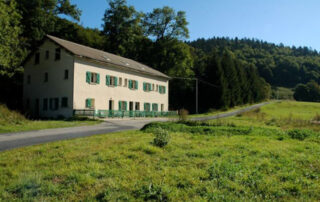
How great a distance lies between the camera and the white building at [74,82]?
24.4 metres

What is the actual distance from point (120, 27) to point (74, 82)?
24686 millimetres

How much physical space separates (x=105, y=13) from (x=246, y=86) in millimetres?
38902

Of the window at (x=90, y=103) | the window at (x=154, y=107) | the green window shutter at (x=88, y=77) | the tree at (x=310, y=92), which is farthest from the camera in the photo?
the tree at (x=310, y=92)

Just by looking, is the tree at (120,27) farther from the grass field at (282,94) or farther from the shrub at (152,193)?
the grass field at (282,94)

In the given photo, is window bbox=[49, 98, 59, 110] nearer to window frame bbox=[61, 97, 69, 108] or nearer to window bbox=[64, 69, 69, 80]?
window frame bbox=[61, 97, 69, 108]

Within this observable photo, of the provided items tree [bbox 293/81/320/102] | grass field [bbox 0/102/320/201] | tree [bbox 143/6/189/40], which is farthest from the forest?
tree [bbox 293/81/320/102]

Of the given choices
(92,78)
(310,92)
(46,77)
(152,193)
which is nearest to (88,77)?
(92,78)

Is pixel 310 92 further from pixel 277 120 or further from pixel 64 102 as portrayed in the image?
pixel 64 102

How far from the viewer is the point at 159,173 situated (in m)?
4.86

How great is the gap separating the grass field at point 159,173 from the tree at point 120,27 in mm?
40058

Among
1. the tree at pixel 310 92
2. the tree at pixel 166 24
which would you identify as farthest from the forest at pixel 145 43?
the tree at pixel 310 92

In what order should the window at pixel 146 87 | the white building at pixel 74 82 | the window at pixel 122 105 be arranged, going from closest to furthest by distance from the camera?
1. the white building at pixel 74 82
2. the window at pixel 122 105
3. the window at pixel 146 87

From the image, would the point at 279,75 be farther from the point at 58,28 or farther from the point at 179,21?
the point at 58,28

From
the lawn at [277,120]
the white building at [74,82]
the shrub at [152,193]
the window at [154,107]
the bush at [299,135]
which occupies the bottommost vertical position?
the shrub at [152,193]
